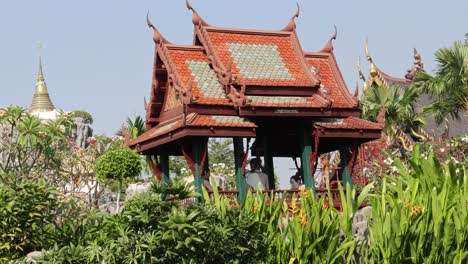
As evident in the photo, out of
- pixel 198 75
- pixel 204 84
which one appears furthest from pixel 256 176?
pixel 198 75

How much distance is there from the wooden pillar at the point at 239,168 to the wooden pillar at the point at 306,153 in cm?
133

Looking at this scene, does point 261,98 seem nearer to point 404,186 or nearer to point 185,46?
point 185,46

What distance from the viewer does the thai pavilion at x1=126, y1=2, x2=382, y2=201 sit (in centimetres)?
2028

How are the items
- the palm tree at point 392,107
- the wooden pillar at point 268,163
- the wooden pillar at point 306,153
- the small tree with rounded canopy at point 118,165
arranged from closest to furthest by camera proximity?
the wooden pillar at point 306,153, the wooden pillar at point 268,163, the small tree with rounded canopy at point 118,165, the palm tree at point 392,107

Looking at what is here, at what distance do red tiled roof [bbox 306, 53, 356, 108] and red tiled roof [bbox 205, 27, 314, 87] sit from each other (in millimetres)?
553

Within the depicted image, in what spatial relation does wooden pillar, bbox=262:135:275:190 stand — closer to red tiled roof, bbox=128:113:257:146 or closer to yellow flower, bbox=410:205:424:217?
red tiled roof, bbox=128:113:257:146

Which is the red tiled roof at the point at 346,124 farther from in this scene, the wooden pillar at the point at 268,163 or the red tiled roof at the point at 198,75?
the red tiled roof at the point at 198,75

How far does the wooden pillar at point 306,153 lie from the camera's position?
20938mm

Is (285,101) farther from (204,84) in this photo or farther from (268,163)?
(268,163)

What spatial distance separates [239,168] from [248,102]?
122 centimetres

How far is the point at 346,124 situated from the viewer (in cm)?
2169

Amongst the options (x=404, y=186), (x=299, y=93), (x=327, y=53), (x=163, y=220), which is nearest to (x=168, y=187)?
(x=163, y=220)

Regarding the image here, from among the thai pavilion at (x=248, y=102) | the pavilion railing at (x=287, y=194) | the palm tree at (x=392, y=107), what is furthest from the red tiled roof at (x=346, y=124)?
the palm tree at (x=392, y=107)

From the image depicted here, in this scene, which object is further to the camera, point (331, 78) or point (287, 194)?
point (331, 78)
